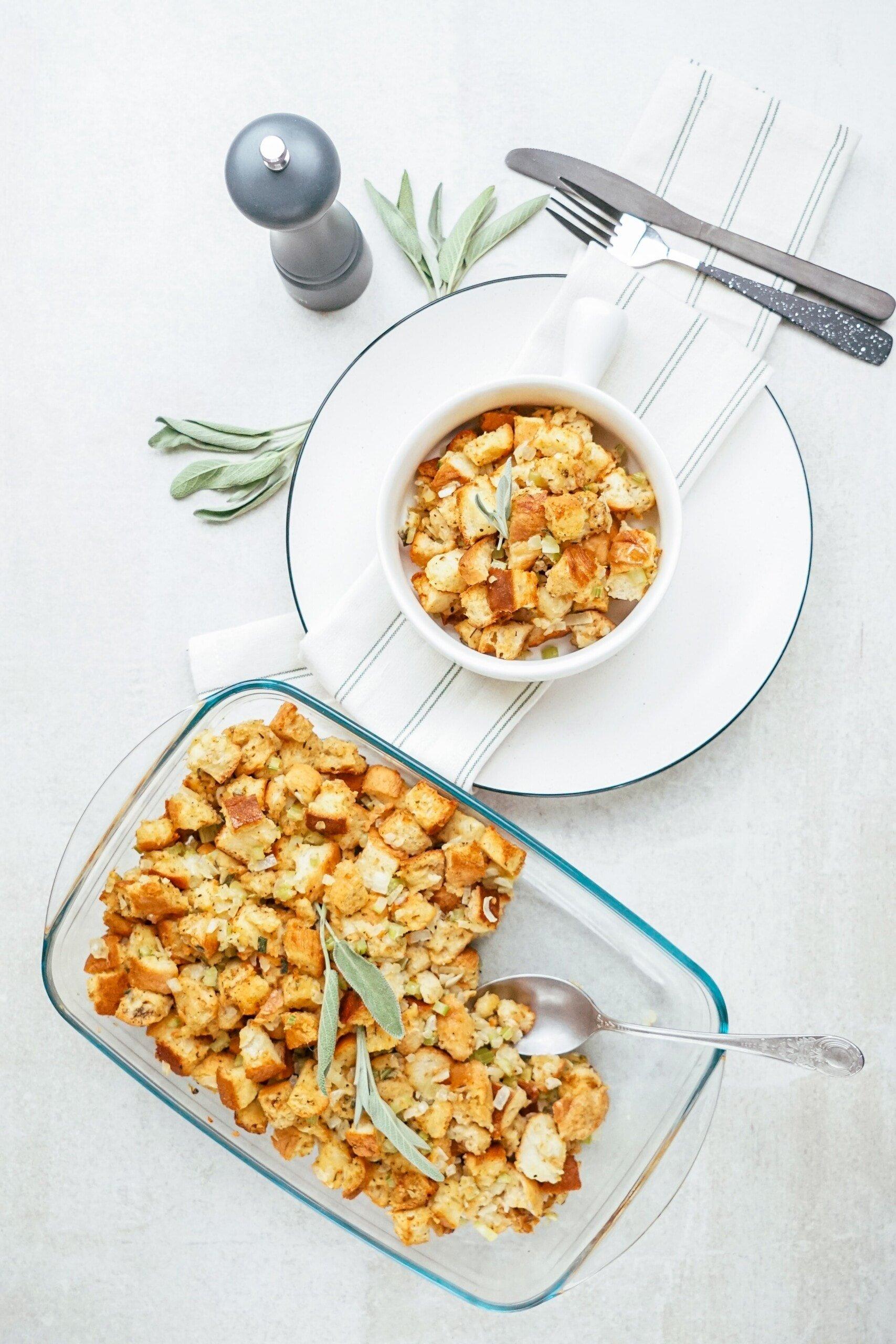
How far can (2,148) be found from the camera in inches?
80.5

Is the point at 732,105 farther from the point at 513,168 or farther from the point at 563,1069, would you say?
the point at 563,1069

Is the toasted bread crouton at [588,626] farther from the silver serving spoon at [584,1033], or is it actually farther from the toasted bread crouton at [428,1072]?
the toasted bread crouton at [428,1072]

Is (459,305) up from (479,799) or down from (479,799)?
up

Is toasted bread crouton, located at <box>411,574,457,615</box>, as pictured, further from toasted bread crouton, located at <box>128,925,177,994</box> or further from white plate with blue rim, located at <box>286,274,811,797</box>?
toasted bread crouton, located at <box>128,925,177,994</box>

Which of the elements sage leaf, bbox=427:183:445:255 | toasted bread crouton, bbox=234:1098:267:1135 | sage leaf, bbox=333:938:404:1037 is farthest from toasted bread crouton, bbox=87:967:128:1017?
sage leaf, bbox=427:183:445:255

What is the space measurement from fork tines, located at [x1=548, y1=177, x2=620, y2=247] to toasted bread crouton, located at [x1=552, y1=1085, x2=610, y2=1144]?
1.57m

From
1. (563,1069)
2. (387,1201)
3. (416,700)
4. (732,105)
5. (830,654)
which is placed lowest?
(387,1201)

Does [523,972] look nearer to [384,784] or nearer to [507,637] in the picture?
[384,784]

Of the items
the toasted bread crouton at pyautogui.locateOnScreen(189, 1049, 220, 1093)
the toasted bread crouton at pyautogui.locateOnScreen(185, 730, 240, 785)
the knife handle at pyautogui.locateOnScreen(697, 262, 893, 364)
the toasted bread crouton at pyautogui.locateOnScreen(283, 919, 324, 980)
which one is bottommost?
the toasted bread crouton at pyautogui.locateOnScreen(189, 1049, 220, 1093)

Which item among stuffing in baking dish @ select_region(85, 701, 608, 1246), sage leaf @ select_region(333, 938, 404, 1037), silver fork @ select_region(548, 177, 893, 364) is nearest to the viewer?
sage leaf @ select_region(333, 938, 404, 1037)

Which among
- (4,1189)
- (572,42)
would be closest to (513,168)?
(572,42)

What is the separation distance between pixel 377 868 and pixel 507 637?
0.44 m

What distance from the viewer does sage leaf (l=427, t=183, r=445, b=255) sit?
75.3 inches

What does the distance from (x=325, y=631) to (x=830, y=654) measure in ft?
3.33
